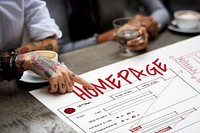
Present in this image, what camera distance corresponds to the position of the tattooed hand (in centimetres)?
86

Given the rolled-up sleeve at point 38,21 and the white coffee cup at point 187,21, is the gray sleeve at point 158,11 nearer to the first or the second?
the white coffee cup at point 187,21

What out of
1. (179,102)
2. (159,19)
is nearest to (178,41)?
(159,19)

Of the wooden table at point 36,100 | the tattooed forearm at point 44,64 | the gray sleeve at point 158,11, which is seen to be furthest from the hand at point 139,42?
the tattooed forearm at point 44,64

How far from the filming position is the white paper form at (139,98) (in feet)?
2.38

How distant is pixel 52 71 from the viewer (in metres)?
0.88

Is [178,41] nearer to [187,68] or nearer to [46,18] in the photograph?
[187,68]

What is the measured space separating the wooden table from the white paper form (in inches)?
0.9

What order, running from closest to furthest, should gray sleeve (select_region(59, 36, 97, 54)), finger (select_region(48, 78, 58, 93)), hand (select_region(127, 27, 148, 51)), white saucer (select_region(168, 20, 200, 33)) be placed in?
1. finger (select_region(48, 78, 58, 93))
2. hand (select_region(127, 27, 148, 51))
3. white saucer (select_region(168, 20, 200, 33))
4. gray sleeve (select_region(59, 36, 97, 54))

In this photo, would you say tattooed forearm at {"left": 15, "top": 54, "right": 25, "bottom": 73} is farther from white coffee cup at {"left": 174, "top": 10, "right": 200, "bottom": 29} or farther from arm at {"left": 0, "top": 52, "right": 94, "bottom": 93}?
white coffee cup at {"left": 174, "top": 10, "right": 200, "bottom": 29}

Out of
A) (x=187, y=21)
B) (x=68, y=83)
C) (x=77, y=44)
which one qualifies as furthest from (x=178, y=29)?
(x=68, y=83)

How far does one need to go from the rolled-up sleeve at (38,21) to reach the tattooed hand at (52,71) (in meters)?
0.19

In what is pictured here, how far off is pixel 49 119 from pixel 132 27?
494 mm

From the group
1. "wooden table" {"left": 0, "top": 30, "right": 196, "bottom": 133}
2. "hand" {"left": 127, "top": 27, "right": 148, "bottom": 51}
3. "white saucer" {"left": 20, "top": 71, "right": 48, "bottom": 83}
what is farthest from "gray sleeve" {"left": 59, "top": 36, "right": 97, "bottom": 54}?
"white saucer" {"left": 20, "top": 71, "right": 48, "bottom": 83}

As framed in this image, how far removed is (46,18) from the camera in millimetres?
1139
